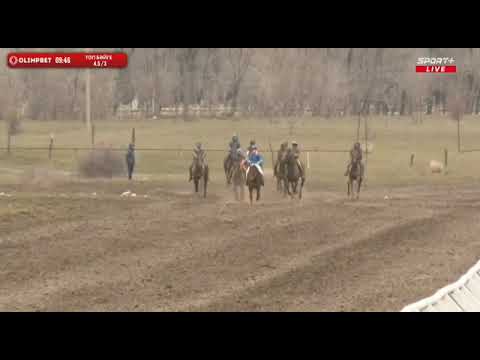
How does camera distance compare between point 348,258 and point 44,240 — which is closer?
point 348,258

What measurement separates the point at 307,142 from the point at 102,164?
17.2 meters

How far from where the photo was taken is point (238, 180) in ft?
95.6

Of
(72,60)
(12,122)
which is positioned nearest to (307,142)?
(12,122)

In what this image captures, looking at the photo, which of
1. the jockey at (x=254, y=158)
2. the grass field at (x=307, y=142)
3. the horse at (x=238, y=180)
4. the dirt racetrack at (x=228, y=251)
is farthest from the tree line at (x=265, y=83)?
the jockey at (x=254, y=158)

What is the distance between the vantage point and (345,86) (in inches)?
2351

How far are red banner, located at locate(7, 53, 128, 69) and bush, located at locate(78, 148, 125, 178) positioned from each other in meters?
17.0

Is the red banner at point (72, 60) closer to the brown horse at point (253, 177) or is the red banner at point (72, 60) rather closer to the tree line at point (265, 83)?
the brown horse at point (253, 177)

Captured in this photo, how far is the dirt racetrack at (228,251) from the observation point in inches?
613

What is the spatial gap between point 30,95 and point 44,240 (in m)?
33.1

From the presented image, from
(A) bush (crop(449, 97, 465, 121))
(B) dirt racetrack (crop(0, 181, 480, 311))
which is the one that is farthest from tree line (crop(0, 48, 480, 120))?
(B) dirt racetrack (crop(0, 181, 480, 311))

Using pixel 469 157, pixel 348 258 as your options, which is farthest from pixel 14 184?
pixel 469 157

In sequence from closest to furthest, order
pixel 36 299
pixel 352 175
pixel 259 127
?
1. pixel 36 299
2. pixel 352 175
3. pixel 259 127

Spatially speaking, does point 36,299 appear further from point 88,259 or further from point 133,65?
point 133,65

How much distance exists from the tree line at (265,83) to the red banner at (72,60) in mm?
31852
